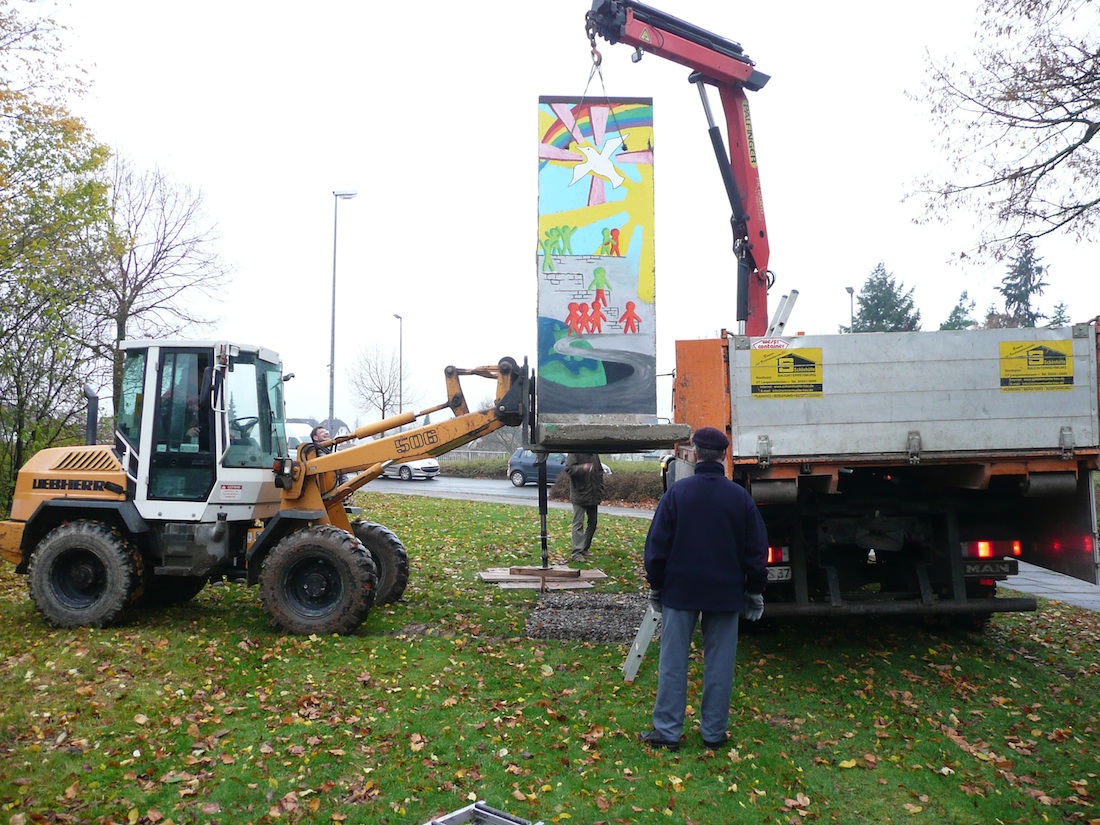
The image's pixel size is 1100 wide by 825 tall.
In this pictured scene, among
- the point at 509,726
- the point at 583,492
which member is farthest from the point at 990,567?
the point at 583,492

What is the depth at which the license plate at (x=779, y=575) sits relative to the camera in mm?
7086

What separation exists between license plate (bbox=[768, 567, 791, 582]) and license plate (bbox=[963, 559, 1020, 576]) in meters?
1.61

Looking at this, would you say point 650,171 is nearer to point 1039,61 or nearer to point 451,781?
point 451,781

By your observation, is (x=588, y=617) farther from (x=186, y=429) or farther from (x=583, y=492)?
(x=186, y=429)

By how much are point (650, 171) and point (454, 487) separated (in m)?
22.0

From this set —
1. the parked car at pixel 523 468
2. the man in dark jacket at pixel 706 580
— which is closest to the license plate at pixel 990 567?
the man in dark jacket at pixel 706 580

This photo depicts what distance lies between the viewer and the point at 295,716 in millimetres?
5797

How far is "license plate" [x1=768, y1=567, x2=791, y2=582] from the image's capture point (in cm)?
709

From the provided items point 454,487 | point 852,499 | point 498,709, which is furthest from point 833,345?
point 454,487

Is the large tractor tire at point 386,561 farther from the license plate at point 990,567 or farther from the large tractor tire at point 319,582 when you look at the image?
the license plate at point 990,567

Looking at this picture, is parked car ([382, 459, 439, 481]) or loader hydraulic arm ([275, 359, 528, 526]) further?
parked car ([382, 459, 439, 481])

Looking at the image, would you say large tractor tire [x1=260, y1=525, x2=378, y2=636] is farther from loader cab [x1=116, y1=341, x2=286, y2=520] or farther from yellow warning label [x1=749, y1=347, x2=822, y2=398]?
yellow warning label [x1=749, y1=347, x2=822, y2=398]

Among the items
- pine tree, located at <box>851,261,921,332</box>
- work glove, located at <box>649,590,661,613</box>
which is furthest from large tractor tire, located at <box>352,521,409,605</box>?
pine tree, located at <box>851,261,921,332</box>

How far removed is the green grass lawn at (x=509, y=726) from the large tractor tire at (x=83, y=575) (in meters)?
0.24
